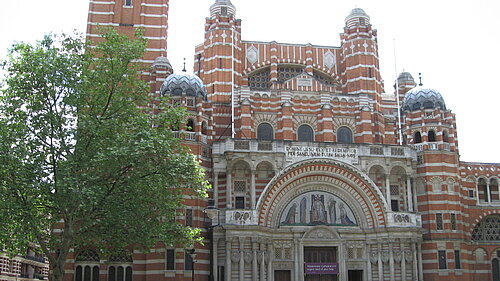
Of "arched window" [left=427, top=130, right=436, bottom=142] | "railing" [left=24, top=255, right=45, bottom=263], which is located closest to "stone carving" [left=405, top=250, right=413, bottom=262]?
"arched window" [left=427, top=130, right=436, bottom=142]

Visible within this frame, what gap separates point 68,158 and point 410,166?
26.2 meters

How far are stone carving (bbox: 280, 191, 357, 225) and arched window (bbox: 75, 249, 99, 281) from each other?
13541 mm

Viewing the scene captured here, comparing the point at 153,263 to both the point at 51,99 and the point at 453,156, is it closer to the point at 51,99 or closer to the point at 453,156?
the point at 51,99

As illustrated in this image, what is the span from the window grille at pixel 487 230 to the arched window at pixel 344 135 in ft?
42.8

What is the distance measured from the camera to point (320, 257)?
4228 centimetres

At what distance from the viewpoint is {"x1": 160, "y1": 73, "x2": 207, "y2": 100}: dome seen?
142ft

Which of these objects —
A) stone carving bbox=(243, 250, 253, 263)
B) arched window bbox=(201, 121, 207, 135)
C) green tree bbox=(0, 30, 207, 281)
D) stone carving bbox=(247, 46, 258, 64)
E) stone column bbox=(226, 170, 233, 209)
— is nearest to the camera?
green tree bbox=(0, 30, 207, 281)

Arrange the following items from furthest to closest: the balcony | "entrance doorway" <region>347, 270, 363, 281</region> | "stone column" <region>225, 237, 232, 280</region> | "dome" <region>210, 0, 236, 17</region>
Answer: "dome" <region>210, 0, 236, 17</region> < "entrance doorway" <region>347, 270, 363, 281</region> < the balcony < "stone column" <region>225, 237, 232, 280</region>

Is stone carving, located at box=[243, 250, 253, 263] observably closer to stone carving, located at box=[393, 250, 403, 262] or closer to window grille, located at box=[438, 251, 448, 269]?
stone carving, located at box=[393, 250, 403, 262]

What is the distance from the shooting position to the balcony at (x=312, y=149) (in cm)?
4181

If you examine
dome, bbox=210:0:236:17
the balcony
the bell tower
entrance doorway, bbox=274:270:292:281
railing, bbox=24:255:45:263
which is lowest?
entrance doorway, bbox=274:270:292:281

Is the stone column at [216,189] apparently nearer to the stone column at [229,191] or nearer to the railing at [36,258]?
the stone column at [229,191]

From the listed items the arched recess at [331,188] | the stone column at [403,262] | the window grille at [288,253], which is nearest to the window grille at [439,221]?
the stone column at [403,262]

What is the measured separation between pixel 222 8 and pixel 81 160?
2664 cm
